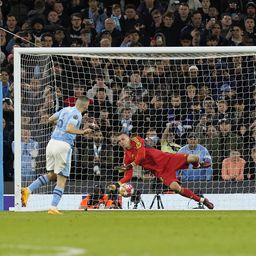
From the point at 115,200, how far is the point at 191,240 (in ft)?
29.0

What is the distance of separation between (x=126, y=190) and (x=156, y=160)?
3.54ft

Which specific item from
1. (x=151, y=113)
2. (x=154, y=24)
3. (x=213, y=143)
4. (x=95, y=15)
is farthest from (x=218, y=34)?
(x=213, y=143)

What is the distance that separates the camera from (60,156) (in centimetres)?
1722

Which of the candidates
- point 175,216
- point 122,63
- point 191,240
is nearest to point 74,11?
point 122,63

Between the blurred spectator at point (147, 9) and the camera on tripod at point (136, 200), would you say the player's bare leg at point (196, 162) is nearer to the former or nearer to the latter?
the camera on tripod at point (136, 200)

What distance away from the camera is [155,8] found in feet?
78.6

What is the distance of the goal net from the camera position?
19.3 metres

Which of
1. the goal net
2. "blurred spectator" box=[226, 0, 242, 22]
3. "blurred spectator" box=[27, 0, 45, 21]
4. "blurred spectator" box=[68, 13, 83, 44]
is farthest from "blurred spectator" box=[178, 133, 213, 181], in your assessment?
"blurred spectator" box=[27, 0, 45, 21]

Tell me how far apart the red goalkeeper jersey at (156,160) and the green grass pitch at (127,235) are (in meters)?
2.52

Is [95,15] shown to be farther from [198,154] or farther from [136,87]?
[198,154]

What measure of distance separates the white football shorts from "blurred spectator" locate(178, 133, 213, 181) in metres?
3.28

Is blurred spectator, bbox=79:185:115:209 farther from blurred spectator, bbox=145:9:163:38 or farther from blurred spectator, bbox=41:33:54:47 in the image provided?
blurred spectator, bbox=145:9:163:38

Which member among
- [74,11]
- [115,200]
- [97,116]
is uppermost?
[74,11]

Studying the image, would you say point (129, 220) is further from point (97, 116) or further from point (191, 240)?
point (97, 116)
